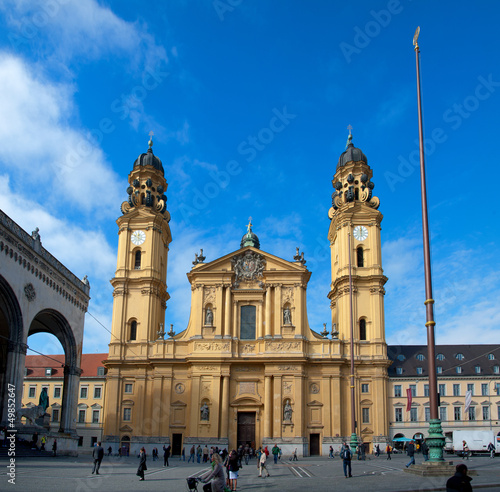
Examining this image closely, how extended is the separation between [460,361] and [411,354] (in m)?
5.73

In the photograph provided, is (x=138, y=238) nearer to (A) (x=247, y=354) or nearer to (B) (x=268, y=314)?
(B) (x=268, y=314)

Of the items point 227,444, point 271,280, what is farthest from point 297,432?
point 271,280

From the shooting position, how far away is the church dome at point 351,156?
2496 inches

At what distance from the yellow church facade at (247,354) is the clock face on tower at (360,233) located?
0.12m

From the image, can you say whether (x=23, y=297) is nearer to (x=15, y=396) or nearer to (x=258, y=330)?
(x=15, y=396)

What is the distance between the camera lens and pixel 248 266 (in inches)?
2265

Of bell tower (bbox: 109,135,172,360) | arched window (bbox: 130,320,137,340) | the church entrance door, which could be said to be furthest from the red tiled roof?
the church entrance door

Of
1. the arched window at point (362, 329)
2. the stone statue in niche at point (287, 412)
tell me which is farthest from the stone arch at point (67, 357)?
the arched window at point (362, 329)

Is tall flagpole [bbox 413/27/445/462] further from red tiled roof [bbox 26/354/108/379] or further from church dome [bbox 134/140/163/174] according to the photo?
red tiled roof [bbox 26/354/108/379]

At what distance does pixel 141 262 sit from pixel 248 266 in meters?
11.1

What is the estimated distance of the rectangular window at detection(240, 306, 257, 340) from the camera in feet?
184

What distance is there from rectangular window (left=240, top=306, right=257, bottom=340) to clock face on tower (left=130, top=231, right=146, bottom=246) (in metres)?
12.8

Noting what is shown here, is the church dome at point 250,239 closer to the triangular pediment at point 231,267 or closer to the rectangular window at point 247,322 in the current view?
the triangular pediment at point 231,267

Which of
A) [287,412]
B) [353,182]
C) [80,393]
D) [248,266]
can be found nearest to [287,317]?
[248,266]
